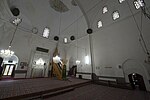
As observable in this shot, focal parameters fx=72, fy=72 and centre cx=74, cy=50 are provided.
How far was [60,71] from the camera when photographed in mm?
9039

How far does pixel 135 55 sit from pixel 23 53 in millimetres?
12169

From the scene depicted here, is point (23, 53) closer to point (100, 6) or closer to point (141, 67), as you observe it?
point (100, 6)

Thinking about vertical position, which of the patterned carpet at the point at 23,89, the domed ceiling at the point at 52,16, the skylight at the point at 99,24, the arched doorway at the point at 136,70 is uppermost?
the domed ceiling at the point at 52,16

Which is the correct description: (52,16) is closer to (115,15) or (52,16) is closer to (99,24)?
(99,24)

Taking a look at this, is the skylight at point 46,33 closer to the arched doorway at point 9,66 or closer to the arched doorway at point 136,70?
the arched doorway at point 9,66

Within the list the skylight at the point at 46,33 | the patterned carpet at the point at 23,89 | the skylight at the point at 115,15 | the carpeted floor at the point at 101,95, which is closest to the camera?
the patterned carpet at the point at 23,89

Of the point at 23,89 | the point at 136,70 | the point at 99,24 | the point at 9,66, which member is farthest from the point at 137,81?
the point at 9,66

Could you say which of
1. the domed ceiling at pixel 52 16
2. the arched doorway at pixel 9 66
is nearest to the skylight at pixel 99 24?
the domed ceiling at pixel 52 16

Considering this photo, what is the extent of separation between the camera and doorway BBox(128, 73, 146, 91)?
5.57 meters

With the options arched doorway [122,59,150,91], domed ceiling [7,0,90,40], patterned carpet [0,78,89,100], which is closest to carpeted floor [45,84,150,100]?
patterned carpet [0,78,89,100]

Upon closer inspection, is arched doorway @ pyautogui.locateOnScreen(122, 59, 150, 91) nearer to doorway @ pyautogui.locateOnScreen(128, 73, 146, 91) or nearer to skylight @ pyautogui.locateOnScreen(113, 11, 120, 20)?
doorway @ pyautogui.locateOnScreen(128, 73, 146, 91)

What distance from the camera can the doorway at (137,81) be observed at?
18.3 ft

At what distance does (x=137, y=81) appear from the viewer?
5852 mm

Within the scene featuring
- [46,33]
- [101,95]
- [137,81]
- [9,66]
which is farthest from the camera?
[46,33]
